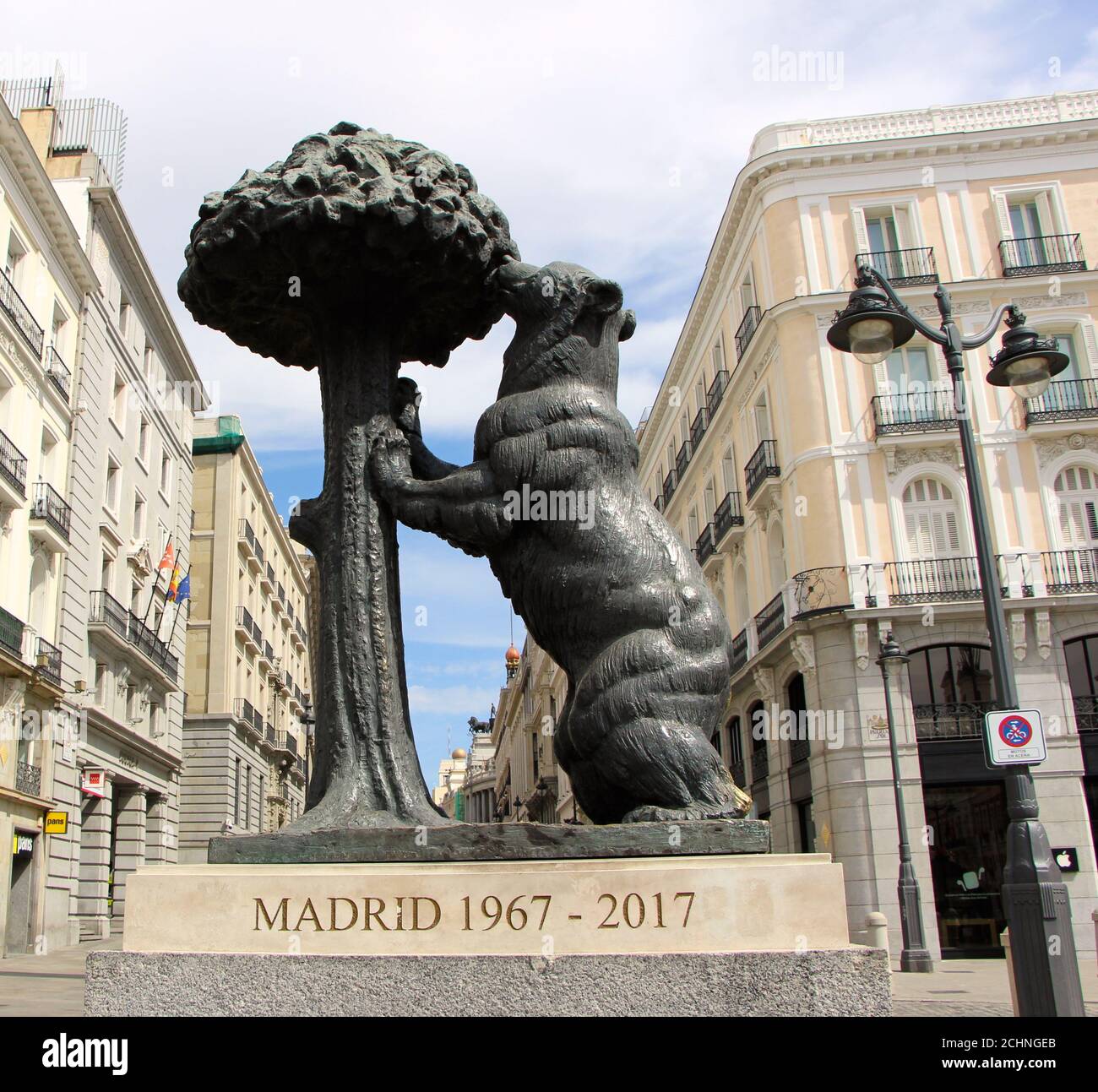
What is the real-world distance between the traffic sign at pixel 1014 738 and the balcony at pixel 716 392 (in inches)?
932

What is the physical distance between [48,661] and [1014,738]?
20057 mm

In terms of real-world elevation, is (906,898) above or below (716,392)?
below

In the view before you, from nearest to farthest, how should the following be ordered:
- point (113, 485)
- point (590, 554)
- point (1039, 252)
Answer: point (590, 554) → point (1039, 252) → point (113, 485)

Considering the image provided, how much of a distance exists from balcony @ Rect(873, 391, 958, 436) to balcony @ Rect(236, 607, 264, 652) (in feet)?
84.9

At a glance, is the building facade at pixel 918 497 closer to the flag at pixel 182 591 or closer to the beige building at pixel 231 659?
the beige building at pixel 231 659

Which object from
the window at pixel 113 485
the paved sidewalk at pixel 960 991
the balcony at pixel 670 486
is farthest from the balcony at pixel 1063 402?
the window at pixel 113 485

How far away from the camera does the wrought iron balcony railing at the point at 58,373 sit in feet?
77.5

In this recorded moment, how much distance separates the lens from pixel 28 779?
21578mm

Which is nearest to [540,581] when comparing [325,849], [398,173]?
[325,849]

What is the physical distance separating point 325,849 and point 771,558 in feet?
83.7

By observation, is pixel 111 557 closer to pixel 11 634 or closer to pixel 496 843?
pixel 11 634

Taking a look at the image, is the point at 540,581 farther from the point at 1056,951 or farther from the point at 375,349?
the point at 1056,951

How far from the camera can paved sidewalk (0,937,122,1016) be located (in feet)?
34.5

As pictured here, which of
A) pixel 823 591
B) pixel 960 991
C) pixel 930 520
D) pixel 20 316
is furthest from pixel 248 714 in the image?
pixel 960 991
